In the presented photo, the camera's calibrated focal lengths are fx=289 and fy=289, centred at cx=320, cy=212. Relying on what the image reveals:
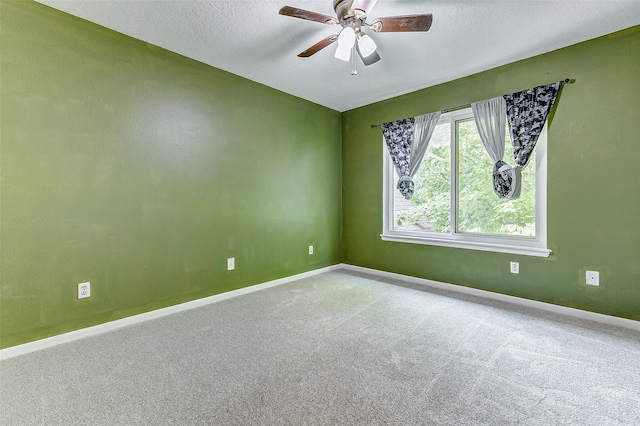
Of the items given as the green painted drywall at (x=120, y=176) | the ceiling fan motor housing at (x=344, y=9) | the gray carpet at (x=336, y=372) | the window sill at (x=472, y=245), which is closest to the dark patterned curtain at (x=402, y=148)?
the window sill at (x=472, y=245)

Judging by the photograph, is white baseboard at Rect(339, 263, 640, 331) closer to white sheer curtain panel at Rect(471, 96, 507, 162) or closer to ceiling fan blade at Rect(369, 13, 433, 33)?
white sheer curtain panel at Rect(471, 96, 507, 162)

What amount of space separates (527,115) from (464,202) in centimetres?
108

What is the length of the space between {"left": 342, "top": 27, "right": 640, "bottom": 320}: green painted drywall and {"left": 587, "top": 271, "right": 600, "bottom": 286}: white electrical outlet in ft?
0.10

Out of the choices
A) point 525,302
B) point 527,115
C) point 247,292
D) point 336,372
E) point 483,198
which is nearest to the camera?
point 336,372

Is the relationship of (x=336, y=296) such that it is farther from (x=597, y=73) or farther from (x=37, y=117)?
(x=597, y=73)

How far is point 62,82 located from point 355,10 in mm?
2243

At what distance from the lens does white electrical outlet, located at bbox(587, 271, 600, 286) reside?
8.47ft

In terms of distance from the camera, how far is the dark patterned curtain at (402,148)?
3.81 meters

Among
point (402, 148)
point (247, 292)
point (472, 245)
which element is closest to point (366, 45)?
point (402, 148)

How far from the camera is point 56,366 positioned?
1.88 meters

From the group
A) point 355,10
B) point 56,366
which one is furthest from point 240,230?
point 355,10

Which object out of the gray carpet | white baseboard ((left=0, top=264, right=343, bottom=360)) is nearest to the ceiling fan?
the gray carpet

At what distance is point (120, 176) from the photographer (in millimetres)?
2490

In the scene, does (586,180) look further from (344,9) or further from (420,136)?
(344,9)
